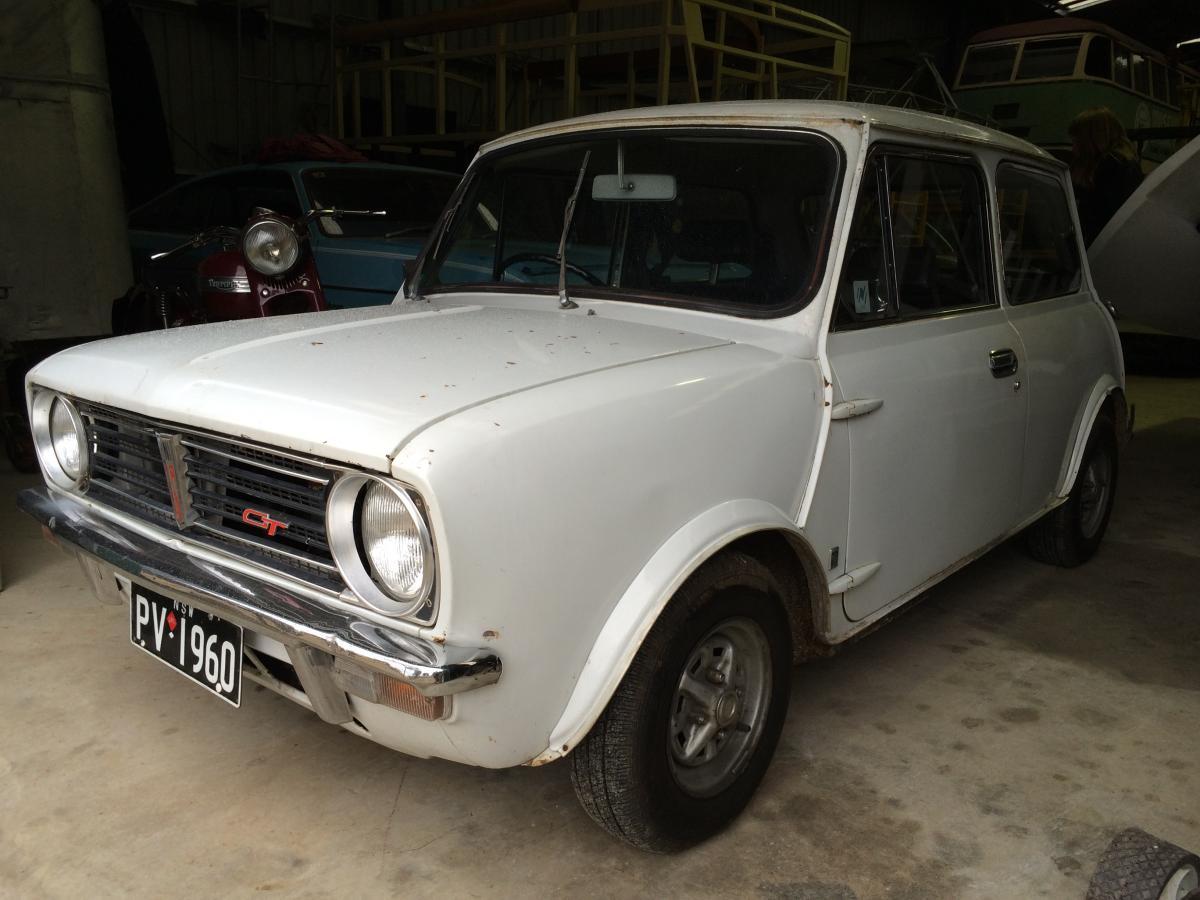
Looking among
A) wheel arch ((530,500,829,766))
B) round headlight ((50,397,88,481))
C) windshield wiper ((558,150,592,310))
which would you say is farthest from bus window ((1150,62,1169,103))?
round headlight ((50,397,88,481))

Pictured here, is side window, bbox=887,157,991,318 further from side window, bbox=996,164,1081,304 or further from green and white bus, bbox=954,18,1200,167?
green and white bus, bbox=954,18,1200,167

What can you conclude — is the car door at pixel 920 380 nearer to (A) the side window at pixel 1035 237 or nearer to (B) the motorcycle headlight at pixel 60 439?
(A) the side window at pixel 1035 237

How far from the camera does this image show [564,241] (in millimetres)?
2576

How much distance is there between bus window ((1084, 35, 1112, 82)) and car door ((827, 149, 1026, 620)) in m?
11.3

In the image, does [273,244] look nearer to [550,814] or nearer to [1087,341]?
[550,814]

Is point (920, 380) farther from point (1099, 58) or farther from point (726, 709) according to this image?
point (1099, 58)

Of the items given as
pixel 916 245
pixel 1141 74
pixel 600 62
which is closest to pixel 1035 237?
pixel 916 245

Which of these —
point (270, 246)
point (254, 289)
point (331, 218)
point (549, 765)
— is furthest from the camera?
point (331, 218)

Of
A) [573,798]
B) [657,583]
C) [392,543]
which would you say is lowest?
[573,798]

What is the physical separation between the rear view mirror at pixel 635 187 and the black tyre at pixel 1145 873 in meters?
1.69

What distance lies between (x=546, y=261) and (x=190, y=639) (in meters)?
1.31

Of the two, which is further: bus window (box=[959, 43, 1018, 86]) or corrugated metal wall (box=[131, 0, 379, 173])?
bus window (box=[959, 43, 1018, 86])

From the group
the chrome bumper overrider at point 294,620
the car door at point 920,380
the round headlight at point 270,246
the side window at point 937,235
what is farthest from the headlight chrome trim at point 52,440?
the side window at point 937,235

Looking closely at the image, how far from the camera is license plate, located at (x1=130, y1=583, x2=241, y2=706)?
1930mm
